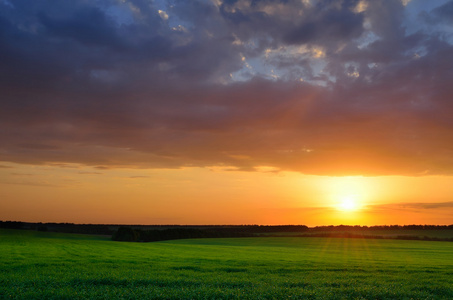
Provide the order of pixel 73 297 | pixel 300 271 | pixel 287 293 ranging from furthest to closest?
1. pixel 300 271
2. pixel 287 293
3. pixel 73 297

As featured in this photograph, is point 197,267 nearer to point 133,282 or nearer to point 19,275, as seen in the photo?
point 133,282

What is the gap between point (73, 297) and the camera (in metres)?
19.7

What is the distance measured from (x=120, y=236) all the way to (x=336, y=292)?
140 meters

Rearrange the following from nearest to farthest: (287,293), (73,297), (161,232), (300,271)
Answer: (73,297), (287,293), (300,271), (161,232)

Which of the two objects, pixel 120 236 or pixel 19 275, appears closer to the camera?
pixel 19 275

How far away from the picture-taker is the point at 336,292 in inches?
860

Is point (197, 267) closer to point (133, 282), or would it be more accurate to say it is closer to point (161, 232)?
point (133, 282)

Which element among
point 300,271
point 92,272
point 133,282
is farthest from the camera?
point 300,271

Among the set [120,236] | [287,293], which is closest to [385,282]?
[287,293]

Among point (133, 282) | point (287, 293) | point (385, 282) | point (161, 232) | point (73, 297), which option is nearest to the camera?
point (73, 297)

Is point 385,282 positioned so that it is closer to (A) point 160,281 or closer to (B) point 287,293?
(B) point 287,293

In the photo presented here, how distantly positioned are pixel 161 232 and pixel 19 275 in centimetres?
14713

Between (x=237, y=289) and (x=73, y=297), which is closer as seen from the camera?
(x=73, y=297)

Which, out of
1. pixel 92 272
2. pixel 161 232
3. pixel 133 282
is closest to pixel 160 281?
pixel 133 282
